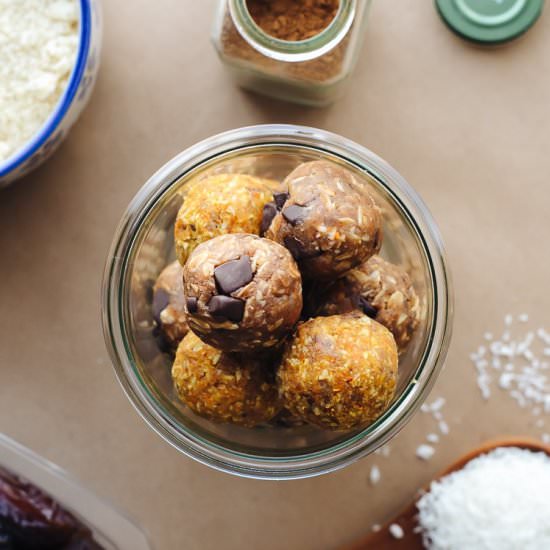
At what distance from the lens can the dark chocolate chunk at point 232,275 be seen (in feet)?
2.73

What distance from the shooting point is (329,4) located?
1.17 meters

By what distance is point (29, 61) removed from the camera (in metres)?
1.25

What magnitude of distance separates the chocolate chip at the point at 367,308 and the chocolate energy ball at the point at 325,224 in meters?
0.07

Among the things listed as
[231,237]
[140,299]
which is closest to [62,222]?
[140,299]

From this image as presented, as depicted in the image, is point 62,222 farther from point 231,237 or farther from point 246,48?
point 231,237

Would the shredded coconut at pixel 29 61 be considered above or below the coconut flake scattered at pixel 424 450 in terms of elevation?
above

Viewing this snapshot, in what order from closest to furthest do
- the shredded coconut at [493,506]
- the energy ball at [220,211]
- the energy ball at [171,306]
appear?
the energy ball at [220,211], the energy ball at [171,306], the shredded coconut at [493,506]

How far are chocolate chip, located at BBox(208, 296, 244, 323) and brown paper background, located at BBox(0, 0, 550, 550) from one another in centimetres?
58

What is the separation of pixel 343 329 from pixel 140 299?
39 cm

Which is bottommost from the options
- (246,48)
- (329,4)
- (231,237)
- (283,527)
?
(283,527)

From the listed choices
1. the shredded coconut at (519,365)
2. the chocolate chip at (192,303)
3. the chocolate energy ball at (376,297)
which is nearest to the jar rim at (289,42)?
the chocolate energy ball at (376,297)

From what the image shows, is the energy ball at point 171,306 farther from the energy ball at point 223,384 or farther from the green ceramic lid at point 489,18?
the green ceramic lid at point 489,18

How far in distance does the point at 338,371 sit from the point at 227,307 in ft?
0.54

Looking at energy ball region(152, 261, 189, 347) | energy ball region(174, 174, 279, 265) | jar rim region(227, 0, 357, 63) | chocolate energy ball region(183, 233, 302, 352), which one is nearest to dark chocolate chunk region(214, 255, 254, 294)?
chocolate energy ball region(183, 233, 302, 352)
